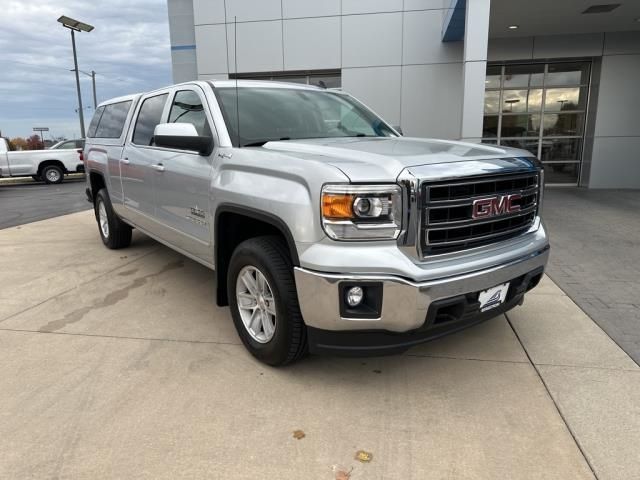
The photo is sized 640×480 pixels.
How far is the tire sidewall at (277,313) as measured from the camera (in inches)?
117

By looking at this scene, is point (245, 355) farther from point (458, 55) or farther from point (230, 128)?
point (458, 55)

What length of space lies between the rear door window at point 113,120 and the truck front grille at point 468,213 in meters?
4.35

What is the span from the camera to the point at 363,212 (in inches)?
104

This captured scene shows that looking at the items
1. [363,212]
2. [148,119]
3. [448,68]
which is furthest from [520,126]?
[363,212]

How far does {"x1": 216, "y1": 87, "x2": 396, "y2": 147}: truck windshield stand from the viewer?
3762mm

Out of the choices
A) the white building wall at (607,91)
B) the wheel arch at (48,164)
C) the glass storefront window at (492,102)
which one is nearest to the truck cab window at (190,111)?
the white building wall at (607,91)

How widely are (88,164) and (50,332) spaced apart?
11.8 ft

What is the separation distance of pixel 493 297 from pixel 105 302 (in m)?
3.58

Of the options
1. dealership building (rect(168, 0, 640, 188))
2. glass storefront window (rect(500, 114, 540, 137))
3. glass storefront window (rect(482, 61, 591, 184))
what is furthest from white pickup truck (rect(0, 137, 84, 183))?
glass storefront window (rect(500, 114, 540, 137))

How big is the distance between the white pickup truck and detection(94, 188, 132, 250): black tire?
1432 centimetres

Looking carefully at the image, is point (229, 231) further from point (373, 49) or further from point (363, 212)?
point (373, 49)

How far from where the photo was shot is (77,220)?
987cm

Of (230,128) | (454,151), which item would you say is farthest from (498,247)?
(230,128)

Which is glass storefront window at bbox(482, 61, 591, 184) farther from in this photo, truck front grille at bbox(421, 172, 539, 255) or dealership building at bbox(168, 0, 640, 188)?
truck front grille at bbox(421, 172, 539, 255)
